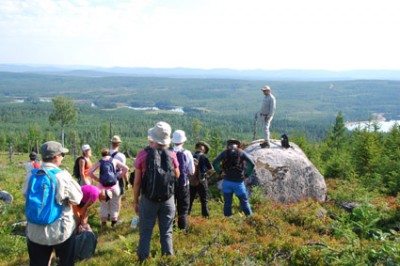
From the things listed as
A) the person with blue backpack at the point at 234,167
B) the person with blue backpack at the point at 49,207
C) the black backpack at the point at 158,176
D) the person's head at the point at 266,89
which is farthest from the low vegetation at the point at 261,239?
the person's head at the point at 266,89

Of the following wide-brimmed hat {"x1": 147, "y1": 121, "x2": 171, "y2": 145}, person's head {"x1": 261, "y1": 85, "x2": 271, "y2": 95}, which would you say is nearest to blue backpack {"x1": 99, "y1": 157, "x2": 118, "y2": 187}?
wide-brimmed hat {"x1": 147, "y1": 121, "x2": 171, "y2": 145}

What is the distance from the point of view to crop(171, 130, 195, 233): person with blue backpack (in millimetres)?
7512

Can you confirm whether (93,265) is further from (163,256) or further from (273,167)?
(273,167)

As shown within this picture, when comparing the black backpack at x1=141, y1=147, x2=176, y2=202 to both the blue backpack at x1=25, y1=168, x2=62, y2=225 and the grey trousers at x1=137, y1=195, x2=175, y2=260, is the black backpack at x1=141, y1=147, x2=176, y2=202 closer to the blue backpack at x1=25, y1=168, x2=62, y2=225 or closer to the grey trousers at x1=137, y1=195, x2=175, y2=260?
the grey trousers at x1=137, y1=195, x2=175, y2=260

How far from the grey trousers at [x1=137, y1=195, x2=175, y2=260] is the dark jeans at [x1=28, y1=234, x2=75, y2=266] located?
117cm

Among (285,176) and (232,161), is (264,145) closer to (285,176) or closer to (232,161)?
(285,176)

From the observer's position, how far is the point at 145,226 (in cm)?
569

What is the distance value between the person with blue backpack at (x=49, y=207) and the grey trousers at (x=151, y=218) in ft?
3.90

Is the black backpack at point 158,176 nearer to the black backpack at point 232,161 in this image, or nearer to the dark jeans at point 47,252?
the dark jeans at point 47,252

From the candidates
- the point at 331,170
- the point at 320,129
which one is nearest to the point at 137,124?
the point at 320,129

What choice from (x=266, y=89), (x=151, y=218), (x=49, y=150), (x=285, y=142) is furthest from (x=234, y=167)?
(x=285, y=142)

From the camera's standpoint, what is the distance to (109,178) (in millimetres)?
8250

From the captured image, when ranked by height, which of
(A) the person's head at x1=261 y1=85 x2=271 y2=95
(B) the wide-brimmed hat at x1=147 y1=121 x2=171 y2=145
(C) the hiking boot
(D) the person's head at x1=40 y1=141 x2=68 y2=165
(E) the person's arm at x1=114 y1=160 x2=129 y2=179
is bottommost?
(C) the hiking boot

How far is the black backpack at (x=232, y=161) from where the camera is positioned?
28.3ft
